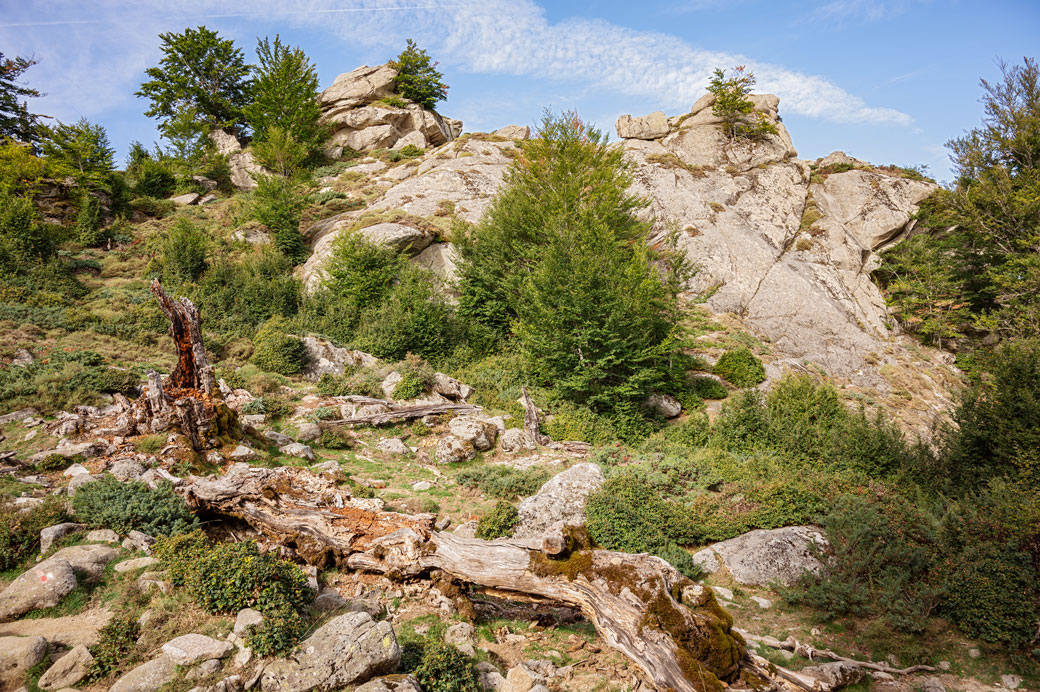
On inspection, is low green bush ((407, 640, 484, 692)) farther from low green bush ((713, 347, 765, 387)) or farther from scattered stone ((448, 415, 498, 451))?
low green bush ((713, 347, 765, 387))

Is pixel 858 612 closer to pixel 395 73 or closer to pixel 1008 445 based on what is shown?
pixel 1008 445

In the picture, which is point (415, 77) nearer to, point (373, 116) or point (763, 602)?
point (373, 116)

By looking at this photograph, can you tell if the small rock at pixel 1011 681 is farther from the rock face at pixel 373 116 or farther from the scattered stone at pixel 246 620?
the rock face at pixel 373 116

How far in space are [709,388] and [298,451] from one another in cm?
1560

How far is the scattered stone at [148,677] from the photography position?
426 cm

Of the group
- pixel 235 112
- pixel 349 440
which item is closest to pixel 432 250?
pixel 349 440

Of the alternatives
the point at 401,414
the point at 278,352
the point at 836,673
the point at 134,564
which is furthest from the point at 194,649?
the point at 278,352

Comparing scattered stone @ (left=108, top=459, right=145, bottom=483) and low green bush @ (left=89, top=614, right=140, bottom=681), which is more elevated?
scattered stone @ (left=108, top=459, right=145, bottom=483)

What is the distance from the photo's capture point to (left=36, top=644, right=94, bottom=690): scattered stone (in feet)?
13.8

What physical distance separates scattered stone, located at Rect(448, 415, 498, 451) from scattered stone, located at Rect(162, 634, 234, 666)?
8599 mm

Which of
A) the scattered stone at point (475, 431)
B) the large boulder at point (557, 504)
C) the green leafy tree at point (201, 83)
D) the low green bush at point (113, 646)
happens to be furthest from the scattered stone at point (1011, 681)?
the green leafy tree at point (201, 83)

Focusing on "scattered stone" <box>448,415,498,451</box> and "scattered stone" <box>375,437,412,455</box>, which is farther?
"scattered stone" <box>448,415,498,451</box>

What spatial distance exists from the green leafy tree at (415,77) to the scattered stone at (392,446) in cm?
4029

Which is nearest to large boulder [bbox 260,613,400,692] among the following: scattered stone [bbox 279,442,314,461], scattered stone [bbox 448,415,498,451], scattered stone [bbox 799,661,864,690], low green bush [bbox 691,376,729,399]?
scattered stone [bbox 799,661,864,690]
